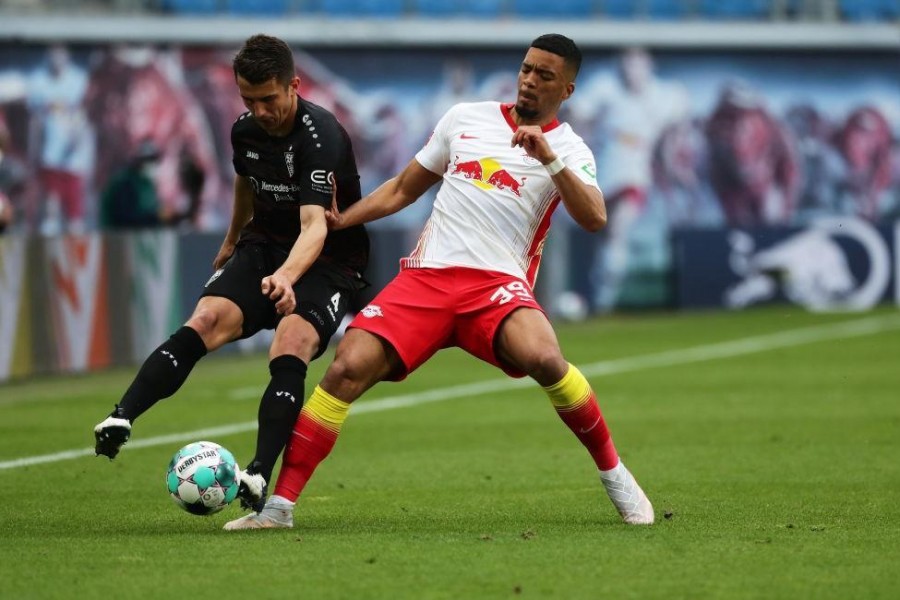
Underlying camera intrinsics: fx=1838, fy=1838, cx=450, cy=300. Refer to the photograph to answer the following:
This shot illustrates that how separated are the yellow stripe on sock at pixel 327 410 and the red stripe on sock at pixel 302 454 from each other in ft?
0.06

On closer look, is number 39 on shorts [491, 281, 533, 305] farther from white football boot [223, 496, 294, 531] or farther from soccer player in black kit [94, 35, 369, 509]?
white football boot [223, 496, 294, 531]

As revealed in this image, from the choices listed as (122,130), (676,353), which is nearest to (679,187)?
(122,130)

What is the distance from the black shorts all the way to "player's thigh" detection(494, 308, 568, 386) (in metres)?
0.84

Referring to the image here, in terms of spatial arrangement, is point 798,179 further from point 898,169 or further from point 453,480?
point 453,480

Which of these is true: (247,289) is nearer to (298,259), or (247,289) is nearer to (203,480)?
(298,259)

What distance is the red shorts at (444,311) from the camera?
8.02m

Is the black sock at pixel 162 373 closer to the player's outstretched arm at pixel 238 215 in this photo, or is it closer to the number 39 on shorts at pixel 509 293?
the player's outstretched arm at pixel 238 215

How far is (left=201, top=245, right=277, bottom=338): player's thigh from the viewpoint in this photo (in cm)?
841

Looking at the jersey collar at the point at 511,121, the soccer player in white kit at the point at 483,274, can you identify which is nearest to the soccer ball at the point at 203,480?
the soccer player in white kit at the point at 483,274

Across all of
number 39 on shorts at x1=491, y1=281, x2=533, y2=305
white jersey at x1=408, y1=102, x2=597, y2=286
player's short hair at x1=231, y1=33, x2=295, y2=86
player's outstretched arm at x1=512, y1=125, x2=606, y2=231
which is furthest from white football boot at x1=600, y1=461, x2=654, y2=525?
player's short hair at x1=231, y1=33, x2=295, y2=86

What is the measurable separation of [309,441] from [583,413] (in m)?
1.22

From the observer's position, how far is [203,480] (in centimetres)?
766

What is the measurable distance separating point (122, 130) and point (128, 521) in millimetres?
28298

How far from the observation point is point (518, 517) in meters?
8.45
